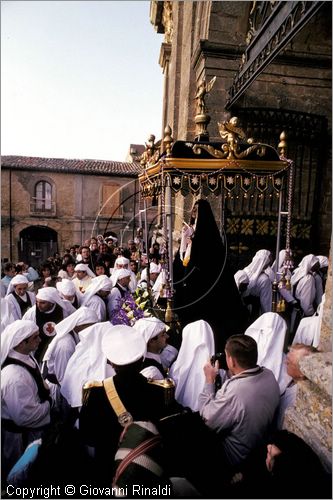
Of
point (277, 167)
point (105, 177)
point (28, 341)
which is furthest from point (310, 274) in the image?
point (105, 177)

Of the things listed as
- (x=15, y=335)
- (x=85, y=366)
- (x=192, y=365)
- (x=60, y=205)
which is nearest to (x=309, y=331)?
(x=192, y=365)

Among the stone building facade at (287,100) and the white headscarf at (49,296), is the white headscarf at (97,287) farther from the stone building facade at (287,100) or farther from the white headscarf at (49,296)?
the stone building facade at (287,100)

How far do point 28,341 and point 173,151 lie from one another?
340 cm

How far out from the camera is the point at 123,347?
2258mm

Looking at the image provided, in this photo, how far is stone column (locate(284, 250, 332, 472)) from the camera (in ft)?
6.61

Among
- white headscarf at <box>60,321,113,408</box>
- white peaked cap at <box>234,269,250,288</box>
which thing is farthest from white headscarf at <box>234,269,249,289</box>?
white headscarf at <box>60,321,113,408</box>

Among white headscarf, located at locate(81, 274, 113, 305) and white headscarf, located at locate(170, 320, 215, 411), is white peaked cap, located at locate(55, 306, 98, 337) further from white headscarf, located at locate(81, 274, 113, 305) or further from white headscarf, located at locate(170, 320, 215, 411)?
white headscarf, located at locate(81, 274, 113, 305)

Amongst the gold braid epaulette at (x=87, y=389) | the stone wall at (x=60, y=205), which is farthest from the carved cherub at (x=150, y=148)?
the stone wall at (x=60, y=205)

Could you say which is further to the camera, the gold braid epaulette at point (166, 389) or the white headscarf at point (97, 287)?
the white headscarf at point (97, 287)

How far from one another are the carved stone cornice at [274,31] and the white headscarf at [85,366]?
13.4 ft

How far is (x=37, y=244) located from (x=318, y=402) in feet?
83.9

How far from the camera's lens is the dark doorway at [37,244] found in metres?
25.0

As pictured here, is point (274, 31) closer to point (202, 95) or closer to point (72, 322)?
point (202, 95)

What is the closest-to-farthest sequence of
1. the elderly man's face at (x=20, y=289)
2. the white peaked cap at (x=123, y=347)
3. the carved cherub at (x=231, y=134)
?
the white peaked cap at (x=123, y=347)
the carved cherub at (x=231, y=134)
the elderly man's face at (x=20, y=289)
